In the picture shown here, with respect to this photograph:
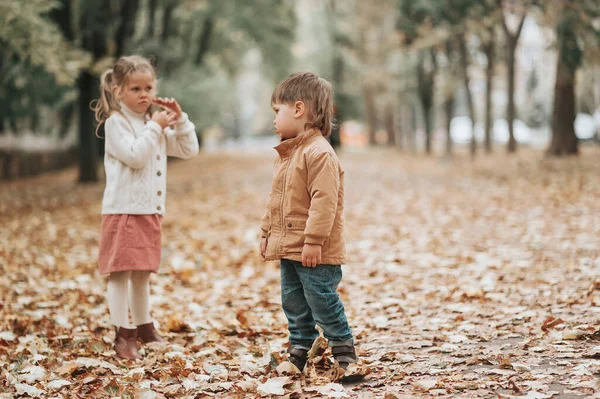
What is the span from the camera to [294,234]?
146 inches

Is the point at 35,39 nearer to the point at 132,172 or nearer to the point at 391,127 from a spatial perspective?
the point at 132,172

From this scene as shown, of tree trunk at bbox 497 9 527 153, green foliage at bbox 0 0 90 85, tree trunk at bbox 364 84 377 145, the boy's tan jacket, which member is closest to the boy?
the boy's tan jacket

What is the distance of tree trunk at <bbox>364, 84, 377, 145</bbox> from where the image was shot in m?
44.9

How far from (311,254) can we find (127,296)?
1.74 m

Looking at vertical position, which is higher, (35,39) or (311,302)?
(35,39)

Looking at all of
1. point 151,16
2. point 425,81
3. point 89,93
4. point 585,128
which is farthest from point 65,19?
point 585,128

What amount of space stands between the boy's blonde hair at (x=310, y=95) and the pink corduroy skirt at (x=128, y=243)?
1.29 metres

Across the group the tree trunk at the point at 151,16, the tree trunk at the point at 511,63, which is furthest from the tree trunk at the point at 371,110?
the tree trunk at the point at 151,16

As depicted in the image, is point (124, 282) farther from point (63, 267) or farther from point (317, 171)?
point (63, 267)

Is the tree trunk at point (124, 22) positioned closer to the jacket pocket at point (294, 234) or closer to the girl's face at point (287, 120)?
the girl's face at point (287, 120)

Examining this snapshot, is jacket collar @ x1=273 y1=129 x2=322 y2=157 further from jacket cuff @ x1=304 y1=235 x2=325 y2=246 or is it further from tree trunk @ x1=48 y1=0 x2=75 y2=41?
tree trunk @ x1=48 y1=0 x2=75 y2=41

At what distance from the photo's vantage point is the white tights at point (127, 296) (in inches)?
182

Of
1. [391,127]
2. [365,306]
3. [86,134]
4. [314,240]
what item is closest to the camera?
[314,240]

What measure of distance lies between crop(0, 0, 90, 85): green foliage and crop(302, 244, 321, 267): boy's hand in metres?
8.29
